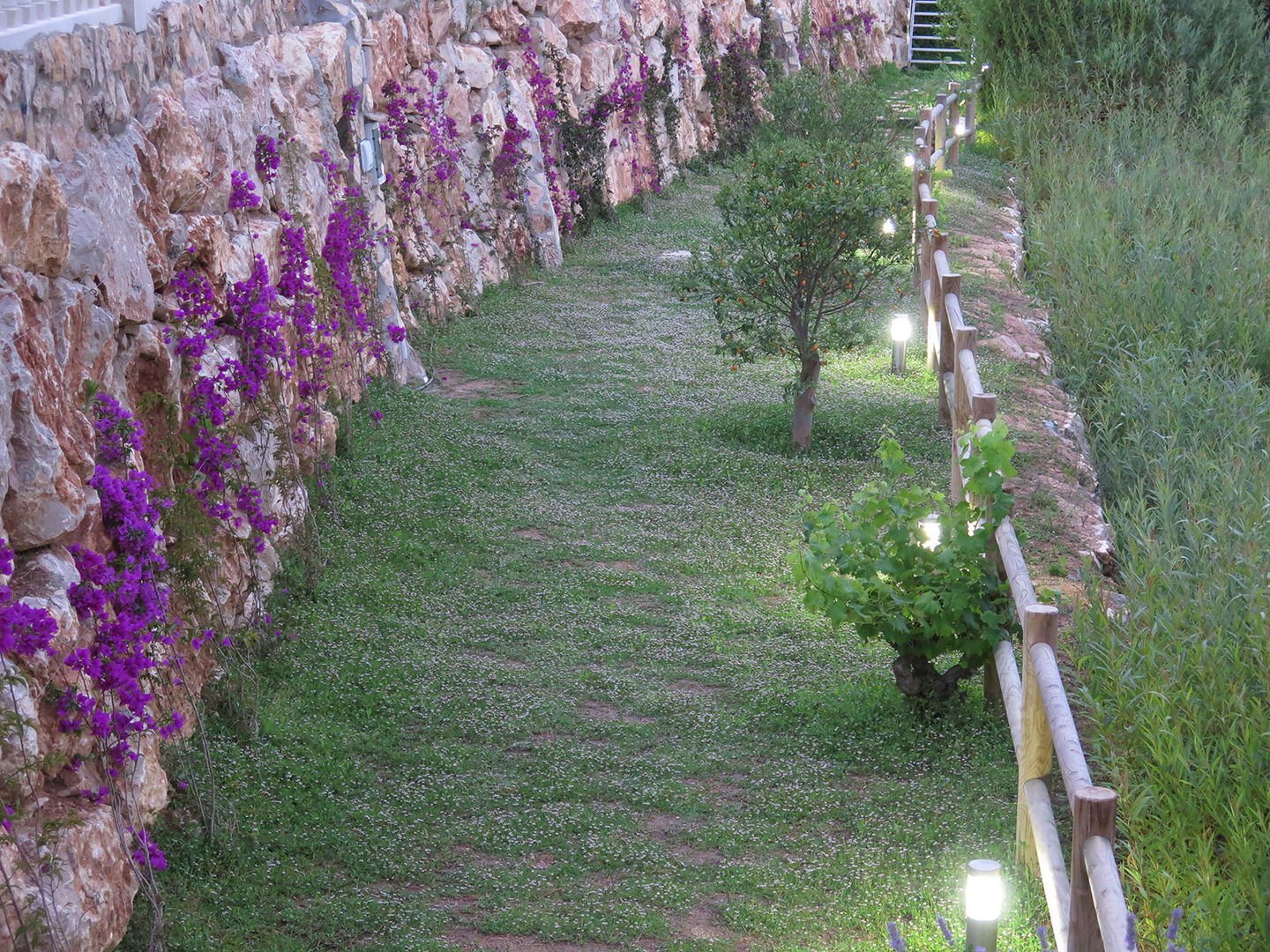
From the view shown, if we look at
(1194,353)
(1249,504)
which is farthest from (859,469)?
(1249,504)

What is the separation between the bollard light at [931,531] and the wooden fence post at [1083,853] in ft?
6.44

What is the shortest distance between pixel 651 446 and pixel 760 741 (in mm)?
3376

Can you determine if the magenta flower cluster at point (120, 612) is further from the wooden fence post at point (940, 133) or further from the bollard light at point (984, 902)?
the wooden fence post at point (940, 133)

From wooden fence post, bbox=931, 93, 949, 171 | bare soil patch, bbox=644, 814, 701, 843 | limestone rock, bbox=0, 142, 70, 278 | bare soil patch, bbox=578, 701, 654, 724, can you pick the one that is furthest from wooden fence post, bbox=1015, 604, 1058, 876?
wooden fence post, bbox=931, 93, 949, 171

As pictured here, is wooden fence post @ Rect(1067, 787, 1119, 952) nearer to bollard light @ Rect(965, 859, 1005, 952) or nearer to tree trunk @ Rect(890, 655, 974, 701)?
bollard light @ Rect(965, 859, 1005, 952)

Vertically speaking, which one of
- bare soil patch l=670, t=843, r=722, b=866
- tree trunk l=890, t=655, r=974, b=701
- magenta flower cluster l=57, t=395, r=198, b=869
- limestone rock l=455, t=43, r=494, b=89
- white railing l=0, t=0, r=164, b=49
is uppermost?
white railing l=0, t=0, r=164, b=49

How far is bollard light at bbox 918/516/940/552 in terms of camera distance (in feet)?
16.0

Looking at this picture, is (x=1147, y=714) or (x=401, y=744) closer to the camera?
(x=1147, y=714)

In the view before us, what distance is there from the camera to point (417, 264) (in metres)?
10.2

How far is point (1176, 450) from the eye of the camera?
6309 millimetres

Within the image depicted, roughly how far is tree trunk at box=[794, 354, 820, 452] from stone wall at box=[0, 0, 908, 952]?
2.76 m

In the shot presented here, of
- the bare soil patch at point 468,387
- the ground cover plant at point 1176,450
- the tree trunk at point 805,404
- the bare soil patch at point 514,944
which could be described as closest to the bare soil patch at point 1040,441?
the ground cover plant at point 1176,450

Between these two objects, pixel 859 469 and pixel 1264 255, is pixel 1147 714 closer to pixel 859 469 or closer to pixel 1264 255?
pixel 859 469

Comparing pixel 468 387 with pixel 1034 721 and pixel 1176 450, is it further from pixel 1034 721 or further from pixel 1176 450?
pixel 1034 721
